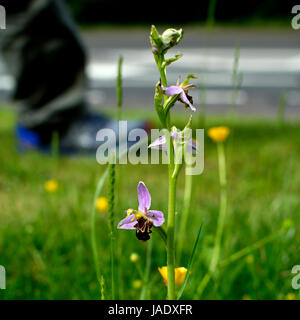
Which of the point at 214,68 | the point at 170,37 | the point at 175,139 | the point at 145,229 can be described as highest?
the point at 214,68

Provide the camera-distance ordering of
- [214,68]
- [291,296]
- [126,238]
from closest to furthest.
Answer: [291,296]
[126,238]
[214,68]

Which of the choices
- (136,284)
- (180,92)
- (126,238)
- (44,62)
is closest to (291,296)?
(136,284)

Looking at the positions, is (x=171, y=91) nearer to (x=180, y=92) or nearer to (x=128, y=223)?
(x=180, y=92)

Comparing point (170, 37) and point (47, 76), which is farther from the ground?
point (47, 76)

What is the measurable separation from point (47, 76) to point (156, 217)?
238 centimetres

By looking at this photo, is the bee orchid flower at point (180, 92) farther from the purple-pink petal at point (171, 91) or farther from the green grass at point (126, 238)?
the green grass at point (126, 238)

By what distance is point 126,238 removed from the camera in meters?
1.39

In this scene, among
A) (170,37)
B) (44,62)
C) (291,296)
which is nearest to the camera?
(170,37)

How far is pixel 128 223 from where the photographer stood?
0.60 metres

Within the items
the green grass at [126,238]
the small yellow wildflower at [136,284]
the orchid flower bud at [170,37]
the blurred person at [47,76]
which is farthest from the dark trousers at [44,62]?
the orchid flower bud at [170,37]

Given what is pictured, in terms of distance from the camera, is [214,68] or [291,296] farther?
[214,68]

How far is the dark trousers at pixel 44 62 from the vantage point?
2615 millimetres

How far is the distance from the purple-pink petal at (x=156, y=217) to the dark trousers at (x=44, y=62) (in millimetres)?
2271

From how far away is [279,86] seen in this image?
6410 mm
